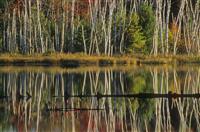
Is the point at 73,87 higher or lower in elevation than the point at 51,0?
lower

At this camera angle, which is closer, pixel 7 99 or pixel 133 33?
pixel 7 99

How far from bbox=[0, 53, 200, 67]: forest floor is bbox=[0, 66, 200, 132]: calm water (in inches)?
708

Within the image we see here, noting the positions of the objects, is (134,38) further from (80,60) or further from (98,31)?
(80,60)

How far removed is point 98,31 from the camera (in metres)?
58.0

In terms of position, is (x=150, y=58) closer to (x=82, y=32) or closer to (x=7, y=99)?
(x=82, y=32)

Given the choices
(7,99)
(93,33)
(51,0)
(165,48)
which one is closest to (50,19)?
(51,0)

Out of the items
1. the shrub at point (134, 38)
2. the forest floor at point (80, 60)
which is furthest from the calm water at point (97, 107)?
the shrub at point (134, 38)

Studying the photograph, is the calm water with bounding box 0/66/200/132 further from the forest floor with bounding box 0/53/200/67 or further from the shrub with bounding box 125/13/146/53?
the shrub with bounding box 125/13/146/53

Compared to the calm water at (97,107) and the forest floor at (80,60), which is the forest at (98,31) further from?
the calm water at (97,107)

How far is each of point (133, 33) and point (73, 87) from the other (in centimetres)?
3038

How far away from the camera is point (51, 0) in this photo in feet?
201

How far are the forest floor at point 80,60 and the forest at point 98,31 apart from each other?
2.39 metres

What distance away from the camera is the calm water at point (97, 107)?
1794 cm

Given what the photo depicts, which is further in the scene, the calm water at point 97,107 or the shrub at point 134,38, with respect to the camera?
the shrub at point 134,38
